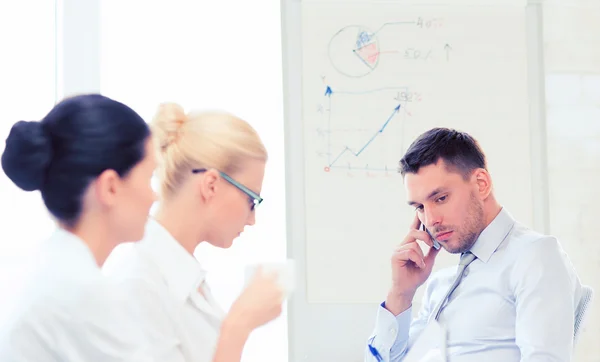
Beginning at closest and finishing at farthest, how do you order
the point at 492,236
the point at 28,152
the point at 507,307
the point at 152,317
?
1. the point at 28,152
2. the point at 152,317
3. the point at 507,307
4. the point at 492,236

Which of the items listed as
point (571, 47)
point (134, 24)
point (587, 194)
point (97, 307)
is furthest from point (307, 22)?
point (97, 307)

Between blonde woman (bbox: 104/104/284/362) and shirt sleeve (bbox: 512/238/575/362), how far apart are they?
762 mm

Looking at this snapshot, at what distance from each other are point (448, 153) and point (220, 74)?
1.06 m

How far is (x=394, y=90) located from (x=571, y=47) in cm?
79

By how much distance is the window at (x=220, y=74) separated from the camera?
279 centimetres

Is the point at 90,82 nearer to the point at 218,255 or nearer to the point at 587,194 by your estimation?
the point at 218,255

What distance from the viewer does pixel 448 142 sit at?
216cm

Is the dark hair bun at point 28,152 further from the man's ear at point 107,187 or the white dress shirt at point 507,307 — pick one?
the white dress shirt at point 507,307

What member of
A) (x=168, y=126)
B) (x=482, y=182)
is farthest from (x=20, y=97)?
(x=482, y=182)

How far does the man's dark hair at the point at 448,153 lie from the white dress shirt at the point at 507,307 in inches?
6.7

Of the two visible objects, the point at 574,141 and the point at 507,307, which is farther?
the point at 574,141

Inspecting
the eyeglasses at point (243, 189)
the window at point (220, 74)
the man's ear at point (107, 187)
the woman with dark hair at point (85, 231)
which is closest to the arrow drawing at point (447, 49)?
the window at point (220, 74)

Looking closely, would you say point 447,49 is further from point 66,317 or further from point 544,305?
point 66,317

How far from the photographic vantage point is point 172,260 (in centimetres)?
145
